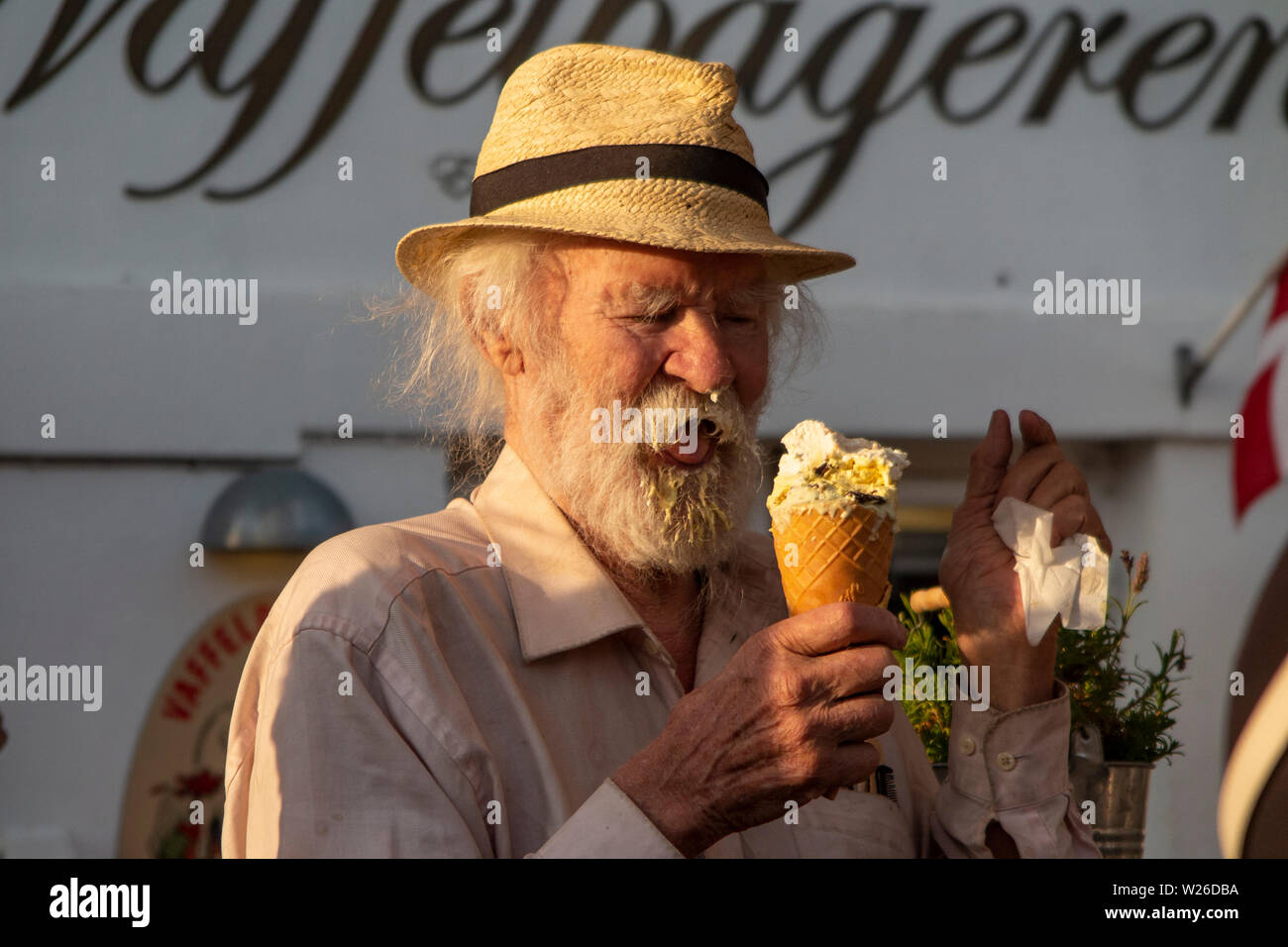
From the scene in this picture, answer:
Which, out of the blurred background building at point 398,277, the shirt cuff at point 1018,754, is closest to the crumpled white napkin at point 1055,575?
Result: the shirt cuff at point 1018,754

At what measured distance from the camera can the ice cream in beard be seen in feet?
7.48

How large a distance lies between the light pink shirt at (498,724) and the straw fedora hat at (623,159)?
48cm

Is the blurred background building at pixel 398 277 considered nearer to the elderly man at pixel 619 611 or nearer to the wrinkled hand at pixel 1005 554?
the elderly man at pixel 619 611

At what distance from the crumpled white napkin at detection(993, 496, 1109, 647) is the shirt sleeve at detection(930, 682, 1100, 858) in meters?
0.16

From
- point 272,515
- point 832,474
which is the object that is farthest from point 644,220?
point 272,515

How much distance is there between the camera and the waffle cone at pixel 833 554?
2279 mm

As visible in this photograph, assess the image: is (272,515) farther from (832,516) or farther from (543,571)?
(832,516)

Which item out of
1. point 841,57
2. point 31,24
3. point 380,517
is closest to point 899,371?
point 841,57

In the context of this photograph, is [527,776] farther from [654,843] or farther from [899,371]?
[899,371]

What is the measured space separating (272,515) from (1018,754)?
439 centimetres

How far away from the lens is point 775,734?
2.01 metres

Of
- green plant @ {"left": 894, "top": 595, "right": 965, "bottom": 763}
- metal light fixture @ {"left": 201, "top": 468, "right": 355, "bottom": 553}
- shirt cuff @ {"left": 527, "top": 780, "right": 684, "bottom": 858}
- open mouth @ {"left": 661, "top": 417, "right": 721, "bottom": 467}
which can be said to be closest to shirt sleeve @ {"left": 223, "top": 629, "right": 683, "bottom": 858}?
shirt cuff @ {"left": 527, "top": 780, "right": 684, "bottom": 858}

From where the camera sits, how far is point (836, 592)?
2275 millimetres

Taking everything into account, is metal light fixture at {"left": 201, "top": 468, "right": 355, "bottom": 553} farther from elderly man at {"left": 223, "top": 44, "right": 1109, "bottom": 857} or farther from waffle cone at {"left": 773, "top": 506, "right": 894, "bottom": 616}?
waffle cone at {"left": 773, "top": 506, "right": 894, "bottom": 616}
